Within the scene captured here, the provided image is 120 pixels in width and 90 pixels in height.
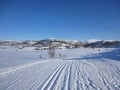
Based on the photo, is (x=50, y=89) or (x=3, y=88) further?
(x=3, y=88)

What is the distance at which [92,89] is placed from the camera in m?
6.44

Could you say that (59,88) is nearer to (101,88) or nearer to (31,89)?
(31,89)

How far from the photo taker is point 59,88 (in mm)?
6547

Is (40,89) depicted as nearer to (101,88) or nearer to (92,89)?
(92,89)

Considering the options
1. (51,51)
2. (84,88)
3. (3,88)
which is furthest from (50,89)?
(51,51)

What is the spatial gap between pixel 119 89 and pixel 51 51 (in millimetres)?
47094

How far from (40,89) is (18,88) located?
4.32 feet

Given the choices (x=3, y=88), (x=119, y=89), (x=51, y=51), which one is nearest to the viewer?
(x=119, y=89)

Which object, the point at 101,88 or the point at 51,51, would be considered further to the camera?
the point at 51,51

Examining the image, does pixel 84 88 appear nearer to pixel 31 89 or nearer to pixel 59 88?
pixel 59 88

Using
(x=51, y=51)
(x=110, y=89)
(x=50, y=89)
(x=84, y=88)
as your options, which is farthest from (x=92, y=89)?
(x=51, y=51)

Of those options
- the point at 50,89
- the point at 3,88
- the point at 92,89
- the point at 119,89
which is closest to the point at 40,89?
the point at 50,89

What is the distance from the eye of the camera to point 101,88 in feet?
21.5

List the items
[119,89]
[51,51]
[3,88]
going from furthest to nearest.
Result: [51,51] < [3,88] < [119,89]
